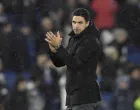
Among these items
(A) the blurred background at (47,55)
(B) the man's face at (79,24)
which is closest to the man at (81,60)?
(B) the man's face at (79,24)

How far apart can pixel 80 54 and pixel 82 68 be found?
160 mm

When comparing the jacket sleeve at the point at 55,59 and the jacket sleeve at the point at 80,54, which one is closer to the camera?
the jacket sleeve at the point at 80,54

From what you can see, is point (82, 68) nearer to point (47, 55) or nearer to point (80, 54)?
point (80, 54)

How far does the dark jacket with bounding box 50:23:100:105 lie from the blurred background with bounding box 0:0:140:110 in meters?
4.01

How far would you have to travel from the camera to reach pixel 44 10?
12.4 metres

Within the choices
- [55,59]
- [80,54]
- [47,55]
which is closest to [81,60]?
[80,54]

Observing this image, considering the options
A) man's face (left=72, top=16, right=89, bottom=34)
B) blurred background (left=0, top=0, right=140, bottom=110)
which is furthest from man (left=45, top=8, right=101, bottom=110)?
blurred background (left=0, top=0, right=140, bottom=110)

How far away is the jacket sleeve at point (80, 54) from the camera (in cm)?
659

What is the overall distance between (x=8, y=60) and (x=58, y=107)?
145cm

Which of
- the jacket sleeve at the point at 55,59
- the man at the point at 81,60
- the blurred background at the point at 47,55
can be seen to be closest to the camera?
the man at the point at 81,60

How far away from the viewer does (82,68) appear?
6.72m

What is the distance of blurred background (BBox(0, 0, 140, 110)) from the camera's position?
11.0 metres

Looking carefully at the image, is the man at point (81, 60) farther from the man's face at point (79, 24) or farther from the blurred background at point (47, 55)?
the blurred background at point (47, 55)

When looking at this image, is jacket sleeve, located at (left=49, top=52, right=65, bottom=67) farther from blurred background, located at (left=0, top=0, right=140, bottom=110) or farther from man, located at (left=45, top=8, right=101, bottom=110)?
blurred background, located at (left=0, top=0, right=140, bottom=110)
